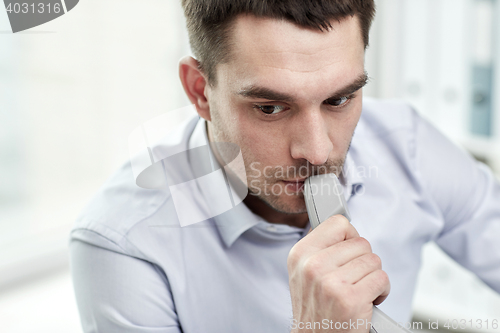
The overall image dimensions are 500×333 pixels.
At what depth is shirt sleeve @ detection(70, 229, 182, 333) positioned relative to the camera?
0.68m

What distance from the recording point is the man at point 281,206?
56 cm

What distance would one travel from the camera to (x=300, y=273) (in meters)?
0.52

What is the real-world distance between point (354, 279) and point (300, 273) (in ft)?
0.22

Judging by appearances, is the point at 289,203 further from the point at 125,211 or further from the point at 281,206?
the point at 125,211

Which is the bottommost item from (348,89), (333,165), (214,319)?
(214,319)

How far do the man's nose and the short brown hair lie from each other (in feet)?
0.42

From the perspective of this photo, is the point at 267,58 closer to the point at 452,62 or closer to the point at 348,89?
the point at 348,89

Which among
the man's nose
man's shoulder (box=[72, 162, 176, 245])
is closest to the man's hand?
the man's nose

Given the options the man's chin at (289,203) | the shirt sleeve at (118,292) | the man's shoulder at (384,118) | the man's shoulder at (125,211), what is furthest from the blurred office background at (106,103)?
the man's shoulder at (384,118)

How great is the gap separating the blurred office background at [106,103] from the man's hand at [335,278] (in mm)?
593

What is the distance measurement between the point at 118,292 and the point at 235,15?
1.63 feet

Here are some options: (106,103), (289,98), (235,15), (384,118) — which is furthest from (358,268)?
(106,103)

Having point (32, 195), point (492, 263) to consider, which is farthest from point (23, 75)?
point (492, 263)

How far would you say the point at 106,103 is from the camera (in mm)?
1196
